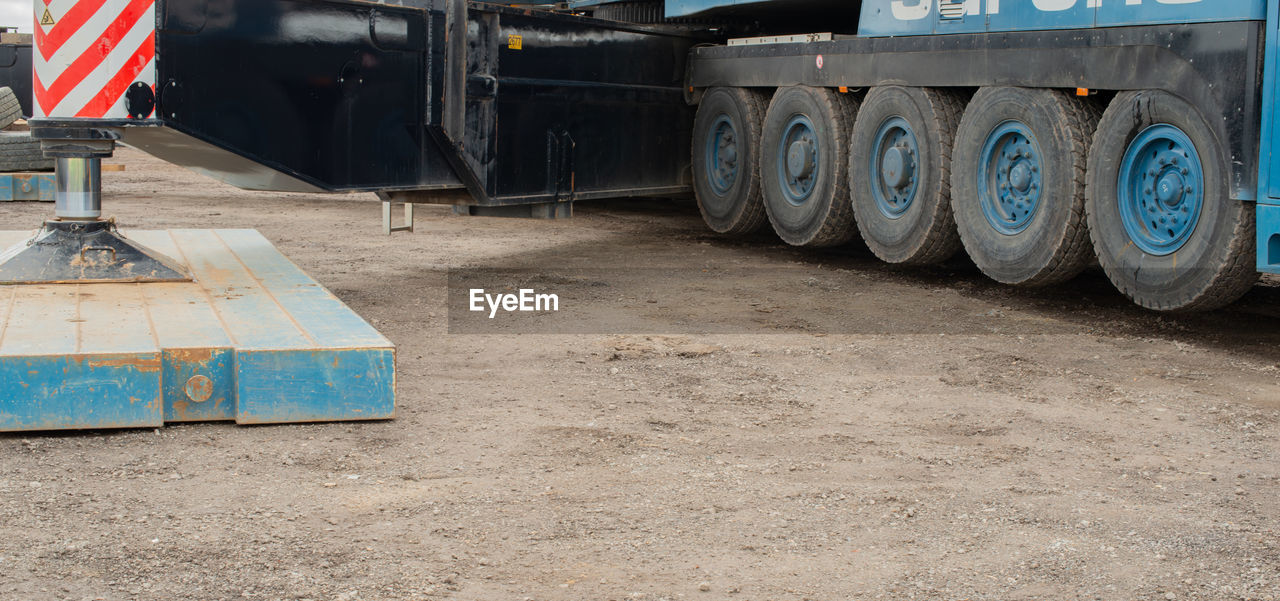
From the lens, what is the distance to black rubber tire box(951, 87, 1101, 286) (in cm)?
701

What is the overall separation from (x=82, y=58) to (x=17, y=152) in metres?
8.53

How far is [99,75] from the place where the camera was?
5.75 meters

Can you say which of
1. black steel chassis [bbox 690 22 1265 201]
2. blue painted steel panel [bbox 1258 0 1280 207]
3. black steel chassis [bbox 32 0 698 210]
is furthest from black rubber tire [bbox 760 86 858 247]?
blue painted steel panel [bbox 1258 0 1280 207]

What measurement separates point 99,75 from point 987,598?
4.33 m

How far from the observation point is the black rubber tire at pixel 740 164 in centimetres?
955

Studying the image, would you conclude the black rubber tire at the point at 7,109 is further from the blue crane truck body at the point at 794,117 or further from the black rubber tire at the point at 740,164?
the black rubber tire at the point at 740,164

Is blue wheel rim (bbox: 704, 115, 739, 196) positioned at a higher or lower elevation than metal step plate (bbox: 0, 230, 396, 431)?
higher

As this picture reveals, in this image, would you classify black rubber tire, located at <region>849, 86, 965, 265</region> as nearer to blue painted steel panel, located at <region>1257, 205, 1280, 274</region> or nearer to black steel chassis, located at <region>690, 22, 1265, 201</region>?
black steel chassis, located at <region>690, 22, 1265, 201</region>

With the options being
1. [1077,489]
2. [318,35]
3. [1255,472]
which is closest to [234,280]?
[318,35]

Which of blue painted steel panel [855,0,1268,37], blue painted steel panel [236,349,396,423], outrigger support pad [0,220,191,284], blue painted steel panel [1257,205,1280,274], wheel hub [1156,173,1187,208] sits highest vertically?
blue painted steel panel [855,0,1268,37]

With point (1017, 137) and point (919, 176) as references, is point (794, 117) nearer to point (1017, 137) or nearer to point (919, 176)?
point (919, 176)

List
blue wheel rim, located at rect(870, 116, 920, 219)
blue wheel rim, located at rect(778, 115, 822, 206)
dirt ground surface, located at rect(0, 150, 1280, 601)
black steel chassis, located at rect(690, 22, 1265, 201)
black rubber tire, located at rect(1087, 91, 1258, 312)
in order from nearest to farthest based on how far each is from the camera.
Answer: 1. dirt ground surface, located at rect(0, 150, 1280, 601)
2. black steel chassis, located at rect(690, 22, 1265, 201)
3. black rubber tire, located at rect(1087, 91, 1258, 312)
4. blue wheel rim, located at rect(870, 116, 920, 219)
5. blue wheel rim, located at rect(778, 115, 822, 206)

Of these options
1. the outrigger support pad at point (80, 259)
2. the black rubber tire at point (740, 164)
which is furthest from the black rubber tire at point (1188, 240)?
the outrigger support pad at point (80, 259)

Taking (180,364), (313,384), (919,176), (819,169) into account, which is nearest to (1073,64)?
(919,176)
